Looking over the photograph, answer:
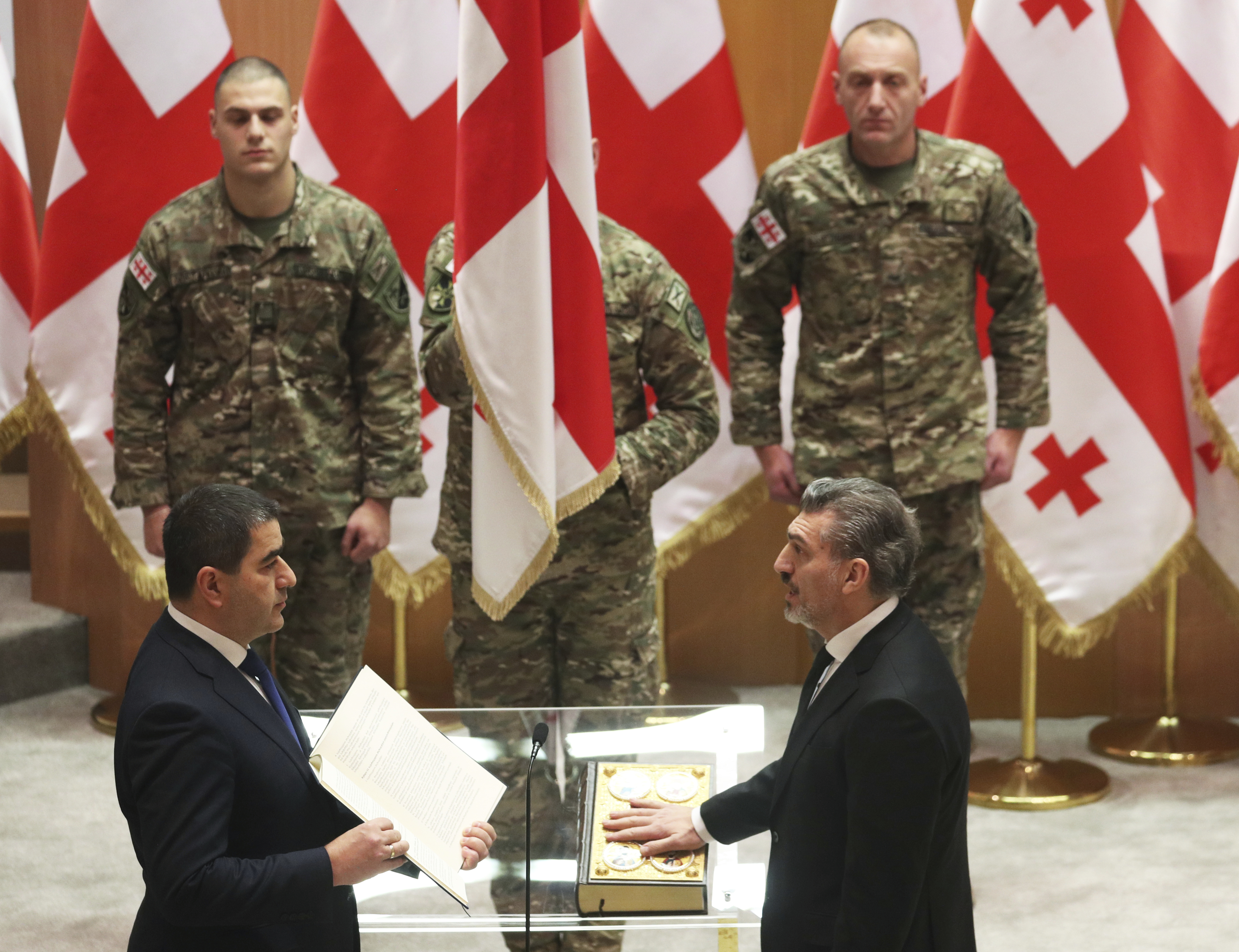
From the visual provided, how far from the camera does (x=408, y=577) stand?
4262 millimetres

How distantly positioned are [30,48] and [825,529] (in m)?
3.73

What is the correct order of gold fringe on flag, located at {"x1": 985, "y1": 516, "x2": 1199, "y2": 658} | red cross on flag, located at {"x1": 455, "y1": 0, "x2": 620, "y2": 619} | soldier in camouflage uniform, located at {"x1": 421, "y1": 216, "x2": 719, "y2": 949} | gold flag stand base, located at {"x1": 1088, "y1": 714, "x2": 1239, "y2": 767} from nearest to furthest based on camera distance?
red cross on flag, located at {"x1": 455, "y1": 0, "x2": 620, "y2": 619} < soldier in camouflage uniform, located at {"x1": 421, "y1": 216, "x2": 719, "y2": 949} < gold fringe on flag, located at {"x1": 985, "y1": 516, "x2": 1199, "y2": 658} < gold flag stand base, located at {"x1": 1088, "y1": 714, "x2": 1239, "y2": 767}

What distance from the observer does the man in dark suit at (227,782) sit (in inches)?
66.1

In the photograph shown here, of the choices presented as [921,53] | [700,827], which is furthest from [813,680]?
[921,53]

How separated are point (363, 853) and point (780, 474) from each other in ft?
6.19

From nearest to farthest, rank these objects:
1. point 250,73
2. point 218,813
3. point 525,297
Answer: point 218,813 → point 525,297 → point 250,73

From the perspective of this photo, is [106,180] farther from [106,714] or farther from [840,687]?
[840,687]

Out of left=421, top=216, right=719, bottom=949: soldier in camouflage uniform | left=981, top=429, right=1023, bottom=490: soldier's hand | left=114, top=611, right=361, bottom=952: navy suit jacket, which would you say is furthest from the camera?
left=981, top=429, right=1023, bottom=490: soldier's hand

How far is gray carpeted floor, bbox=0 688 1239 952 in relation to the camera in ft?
10.4

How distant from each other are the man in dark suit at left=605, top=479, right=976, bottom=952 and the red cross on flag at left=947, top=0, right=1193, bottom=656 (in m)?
2.12

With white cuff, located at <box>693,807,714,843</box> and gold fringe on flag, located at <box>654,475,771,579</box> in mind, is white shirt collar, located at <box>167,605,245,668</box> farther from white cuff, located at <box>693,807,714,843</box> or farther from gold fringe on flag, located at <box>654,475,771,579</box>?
gold fringe on flag, located at <box>654,475,771,579</box>

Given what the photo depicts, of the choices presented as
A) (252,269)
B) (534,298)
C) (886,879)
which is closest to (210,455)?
(252,269)

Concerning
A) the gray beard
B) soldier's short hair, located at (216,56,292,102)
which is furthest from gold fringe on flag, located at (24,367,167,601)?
the gray beard

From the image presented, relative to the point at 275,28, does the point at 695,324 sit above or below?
below
